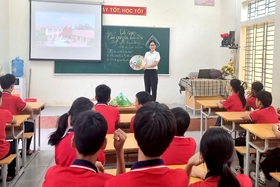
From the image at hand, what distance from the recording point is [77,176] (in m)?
1.15

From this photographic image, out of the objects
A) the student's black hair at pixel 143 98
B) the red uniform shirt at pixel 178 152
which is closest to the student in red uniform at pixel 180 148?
the red uniform shirt at pixel 178 152

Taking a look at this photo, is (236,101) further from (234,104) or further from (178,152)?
(178,152)

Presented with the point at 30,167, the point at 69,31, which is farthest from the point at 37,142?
the point at 69,31

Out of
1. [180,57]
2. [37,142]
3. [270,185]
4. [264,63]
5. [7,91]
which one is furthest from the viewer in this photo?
[180,57]

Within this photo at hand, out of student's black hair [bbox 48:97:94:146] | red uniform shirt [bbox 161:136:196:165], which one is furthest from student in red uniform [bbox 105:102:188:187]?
student's black hair [bbox 48:97:94:146]

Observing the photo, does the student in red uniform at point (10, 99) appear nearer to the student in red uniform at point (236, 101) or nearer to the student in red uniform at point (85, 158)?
the student in red uniform at point (85, 158)

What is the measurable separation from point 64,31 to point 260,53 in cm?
425

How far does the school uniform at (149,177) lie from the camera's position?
41.5 inches

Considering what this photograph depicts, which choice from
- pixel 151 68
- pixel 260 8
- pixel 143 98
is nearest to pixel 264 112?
pixel 143 98

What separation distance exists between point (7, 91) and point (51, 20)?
3.68 metres

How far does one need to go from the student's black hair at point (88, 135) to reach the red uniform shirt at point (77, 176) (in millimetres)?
66

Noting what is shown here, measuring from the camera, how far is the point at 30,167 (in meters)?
3.44

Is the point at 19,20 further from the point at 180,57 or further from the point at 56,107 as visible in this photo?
the point at 180,57

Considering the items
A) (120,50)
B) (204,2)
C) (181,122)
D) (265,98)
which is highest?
(204,2)
